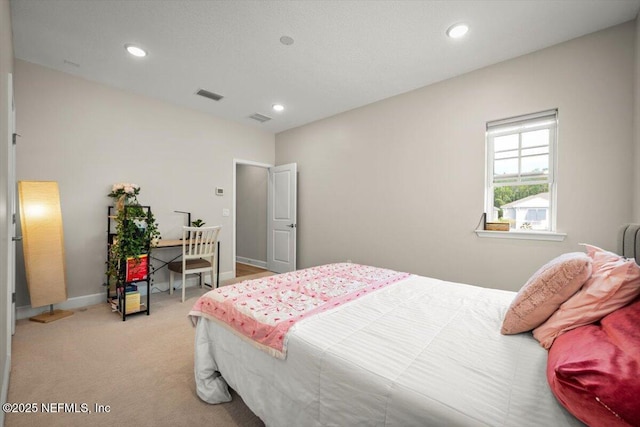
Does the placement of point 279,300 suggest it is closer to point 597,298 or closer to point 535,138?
point 597,298

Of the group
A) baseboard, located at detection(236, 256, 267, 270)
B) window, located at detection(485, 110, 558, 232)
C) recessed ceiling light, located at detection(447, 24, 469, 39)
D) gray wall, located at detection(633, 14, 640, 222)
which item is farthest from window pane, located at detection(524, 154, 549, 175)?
baseboard, located at detection(236, 256, 267, 270)

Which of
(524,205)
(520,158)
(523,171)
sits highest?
(520,158)

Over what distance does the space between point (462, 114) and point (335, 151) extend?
1925 mm

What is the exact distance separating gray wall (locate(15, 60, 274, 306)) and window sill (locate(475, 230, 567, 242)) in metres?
3.91

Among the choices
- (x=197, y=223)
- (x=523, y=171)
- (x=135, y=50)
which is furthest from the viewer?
(x=197, y=223)

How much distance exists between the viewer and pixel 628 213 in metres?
2.31

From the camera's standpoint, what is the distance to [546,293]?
1.15 meters

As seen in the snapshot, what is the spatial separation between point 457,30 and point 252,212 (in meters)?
4.94

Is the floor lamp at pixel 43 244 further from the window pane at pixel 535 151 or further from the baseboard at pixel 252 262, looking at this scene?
the window pane at pixel 535 151

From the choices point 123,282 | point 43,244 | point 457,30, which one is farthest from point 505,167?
point 43,244

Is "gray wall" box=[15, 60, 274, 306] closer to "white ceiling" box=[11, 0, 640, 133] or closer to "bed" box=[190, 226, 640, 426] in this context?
A: "white ceiling" box=[11, 0, 640, 133]

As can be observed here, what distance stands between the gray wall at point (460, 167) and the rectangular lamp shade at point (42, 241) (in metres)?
3.25

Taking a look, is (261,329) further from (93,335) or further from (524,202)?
(524,202)

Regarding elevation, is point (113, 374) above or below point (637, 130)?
below
